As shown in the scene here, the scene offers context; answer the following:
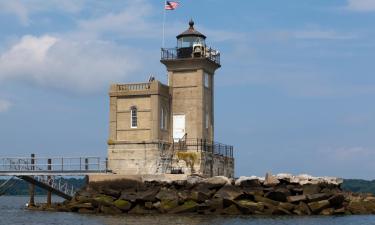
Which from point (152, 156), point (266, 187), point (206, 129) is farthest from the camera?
point (206, 129)

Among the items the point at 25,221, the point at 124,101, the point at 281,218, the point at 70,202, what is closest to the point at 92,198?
the point at 70,202

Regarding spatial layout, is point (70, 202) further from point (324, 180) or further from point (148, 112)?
point (324, 180)

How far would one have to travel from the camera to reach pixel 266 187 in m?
36.9

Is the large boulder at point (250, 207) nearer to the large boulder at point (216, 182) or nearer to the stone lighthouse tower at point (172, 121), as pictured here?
the large boulder at point (216, 182)

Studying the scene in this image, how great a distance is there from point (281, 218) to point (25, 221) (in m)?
12.1

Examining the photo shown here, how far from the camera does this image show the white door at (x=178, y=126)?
139 feet

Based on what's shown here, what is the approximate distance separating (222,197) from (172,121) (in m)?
8.71

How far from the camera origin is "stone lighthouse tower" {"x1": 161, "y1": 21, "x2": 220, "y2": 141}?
4216 centimetres

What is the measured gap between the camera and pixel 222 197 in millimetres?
35156

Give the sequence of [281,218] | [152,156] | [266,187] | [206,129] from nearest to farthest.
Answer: [281,218], [266,187], [152,156], [206,129]

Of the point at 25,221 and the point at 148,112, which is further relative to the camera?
the point at 148,112

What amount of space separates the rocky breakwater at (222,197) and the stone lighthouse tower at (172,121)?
2.55m

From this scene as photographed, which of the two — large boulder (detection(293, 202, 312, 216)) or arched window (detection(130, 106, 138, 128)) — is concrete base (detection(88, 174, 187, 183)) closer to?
arched window (detection(130, 106, 138, 128))

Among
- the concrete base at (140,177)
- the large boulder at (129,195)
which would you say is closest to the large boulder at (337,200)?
the concrete base at (140,177)
